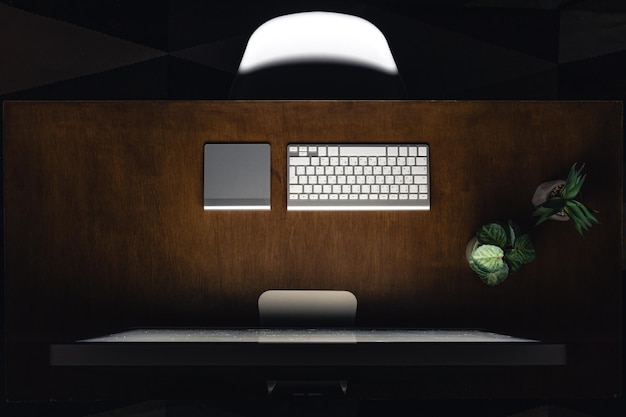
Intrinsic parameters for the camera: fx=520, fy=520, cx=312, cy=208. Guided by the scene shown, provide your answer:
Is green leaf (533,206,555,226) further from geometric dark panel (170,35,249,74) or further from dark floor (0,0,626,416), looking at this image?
geometric dark panel (170,35,249,74)

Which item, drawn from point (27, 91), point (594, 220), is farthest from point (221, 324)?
point (27, 91)

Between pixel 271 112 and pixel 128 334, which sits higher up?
pixel 271 112

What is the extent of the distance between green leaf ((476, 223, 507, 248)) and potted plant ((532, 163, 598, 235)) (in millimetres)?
101

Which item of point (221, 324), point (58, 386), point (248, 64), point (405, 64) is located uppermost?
point (405, 64)

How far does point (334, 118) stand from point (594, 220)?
2.05 feet

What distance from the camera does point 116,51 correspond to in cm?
177

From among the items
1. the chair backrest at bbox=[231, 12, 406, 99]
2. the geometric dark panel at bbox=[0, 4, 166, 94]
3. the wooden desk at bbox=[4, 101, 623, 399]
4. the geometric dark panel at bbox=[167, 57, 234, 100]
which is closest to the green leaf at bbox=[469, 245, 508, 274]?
the wooden desk at bbox=[4, 101, 623, 399]

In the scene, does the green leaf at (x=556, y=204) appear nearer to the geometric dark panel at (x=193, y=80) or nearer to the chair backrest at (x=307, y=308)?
the chair backrest at (x=307, y=308)

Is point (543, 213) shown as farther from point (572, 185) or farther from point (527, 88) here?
point (527, 88)

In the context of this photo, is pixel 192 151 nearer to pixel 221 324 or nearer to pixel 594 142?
pixel 221 324

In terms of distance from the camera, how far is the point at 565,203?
1129 millimetres

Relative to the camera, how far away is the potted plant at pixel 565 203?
112 centimetres

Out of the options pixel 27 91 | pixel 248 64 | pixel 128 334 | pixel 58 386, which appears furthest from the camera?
pixel 27 91

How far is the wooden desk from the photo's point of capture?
1229mm
